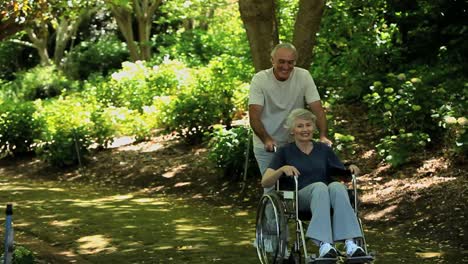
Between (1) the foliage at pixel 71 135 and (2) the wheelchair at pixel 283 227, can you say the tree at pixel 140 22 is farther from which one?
(2) the wheelchair at pixel 283 227

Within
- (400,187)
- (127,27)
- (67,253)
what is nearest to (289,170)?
(67,253)

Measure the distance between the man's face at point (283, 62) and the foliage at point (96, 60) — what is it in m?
23.8

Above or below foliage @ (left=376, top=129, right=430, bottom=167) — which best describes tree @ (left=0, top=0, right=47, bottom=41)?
above

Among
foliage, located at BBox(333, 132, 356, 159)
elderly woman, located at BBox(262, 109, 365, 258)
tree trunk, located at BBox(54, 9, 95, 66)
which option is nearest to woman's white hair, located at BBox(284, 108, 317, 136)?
elderly woman, located at BBox(262, 109, 365, 258)

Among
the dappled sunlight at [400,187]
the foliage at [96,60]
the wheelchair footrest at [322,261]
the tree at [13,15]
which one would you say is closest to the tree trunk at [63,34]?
the foliage at [96,60]

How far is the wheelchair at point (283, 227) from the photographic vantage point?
19.9 ft

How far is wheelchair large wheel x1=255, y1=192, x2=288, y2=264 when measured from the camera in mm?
6250

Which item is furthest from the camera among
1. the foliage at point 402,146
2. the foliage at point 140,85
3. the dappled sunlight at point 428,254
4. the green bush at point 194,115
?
the foliage at point 140,85

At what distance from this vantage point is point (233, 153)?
39.6 ft

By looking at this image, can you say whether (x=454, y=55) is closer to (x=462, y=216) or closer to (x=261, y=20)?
(x=261, y=20)

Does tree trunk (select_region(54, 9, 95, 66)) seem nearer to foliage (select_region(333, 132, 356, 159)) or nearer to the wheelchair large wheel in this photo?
foliage (select_region(333, 132, 356, 159))

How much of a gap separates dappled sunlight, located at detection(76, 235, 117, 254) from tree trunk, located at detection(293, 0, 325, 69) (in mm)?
3598

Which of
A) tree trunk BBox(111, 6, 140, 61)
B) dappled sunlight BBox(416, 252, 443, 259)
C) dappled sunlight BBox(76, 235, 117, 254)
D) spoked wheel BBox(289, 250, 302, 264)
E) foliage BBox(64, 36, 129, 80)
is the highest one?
tree trunk BBox(111, 6, 140, 61)

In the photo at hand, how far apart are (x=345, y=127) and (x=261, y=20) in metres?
3.94
